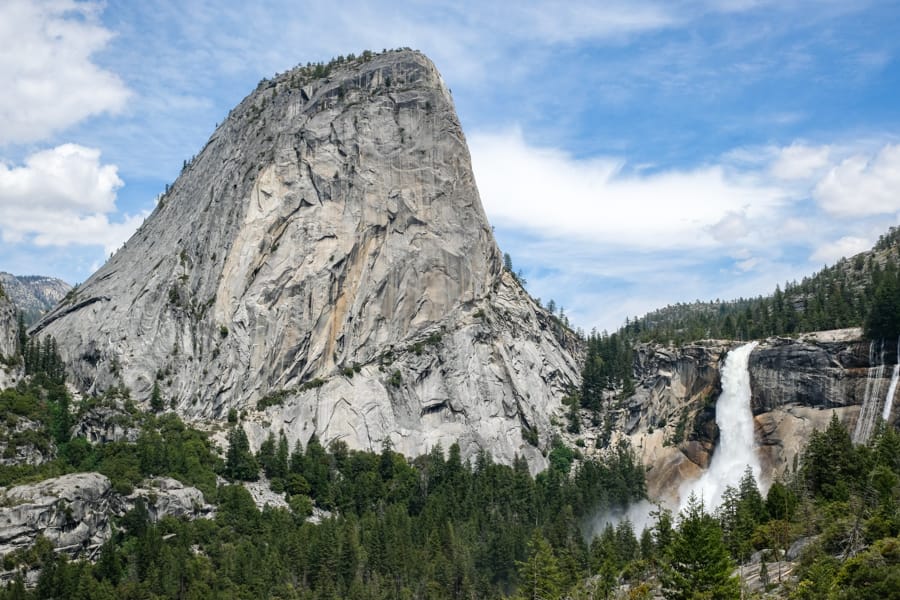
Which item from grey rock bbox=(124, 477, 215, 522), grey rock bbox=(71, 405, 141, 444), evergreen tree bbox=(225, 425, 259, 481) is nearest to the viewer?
grey rock bbox=(124, 477, 215, 522)

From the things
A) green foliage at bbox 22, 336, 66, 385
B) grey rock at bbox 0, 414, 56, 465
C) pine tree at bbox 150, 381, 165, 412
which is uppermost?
green foliage at bbox 22, 336, 66, 385

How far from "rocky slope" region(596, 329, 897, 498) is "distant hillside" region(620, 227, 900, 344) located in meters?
5.14

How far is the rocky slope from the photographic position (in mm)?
137000

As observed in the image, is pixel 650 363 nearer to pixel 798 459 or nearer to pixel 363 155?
pixel 798 459

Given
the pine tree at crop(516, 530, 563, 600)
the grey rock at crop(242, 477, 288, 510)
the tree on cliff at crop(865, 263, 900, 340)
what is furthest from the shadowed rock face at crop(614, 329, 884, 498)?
the pine tree at crop(516, 530, 563, 600)

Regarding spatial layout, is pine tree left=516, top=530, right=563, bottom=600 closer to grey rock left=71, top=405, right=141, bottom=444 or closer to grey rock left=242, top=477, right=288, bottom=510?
grey rock left=242, top=477, right=288, bottom=510

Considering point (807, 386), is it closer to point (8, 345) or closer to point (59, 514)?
point (59, 514)

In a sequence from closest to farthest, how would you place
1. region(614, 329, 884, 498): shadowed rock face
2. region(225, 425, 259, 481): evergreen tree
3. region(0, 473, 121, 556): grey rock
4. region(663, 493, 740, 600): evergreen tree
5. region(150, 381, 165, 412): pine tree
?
1. region(663, 493, 740, 600): evergreen tree
2. region(0, 473, 121, 556): grey rock
3. region(614, 329, 884, 498): shadowed rock face
4. region(225, 425, 259, 481): evergreen tree
5. region(150, 381, 165, 412): pine tree

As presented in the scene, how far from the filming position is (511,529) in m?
129

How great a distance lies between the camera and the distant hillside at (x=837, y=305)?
135 meters

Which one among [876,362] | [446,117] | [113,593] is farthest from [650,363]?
[113,593]

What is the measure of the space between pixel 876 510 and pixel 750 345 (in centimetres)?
8602

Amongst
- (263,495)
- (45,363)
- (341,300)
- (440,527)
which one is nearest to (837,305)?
(440,527)

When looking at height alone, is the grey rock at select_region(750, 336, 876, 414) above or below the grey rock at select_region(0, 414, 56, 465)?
above
